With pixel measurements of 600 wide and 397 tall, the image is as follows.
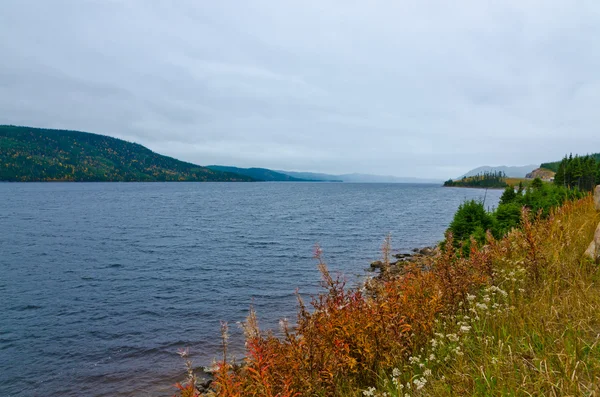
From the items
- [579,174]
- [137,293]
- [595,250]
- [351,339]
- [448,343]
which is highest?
[579,174]

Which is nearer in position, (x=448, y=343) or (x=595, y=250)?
(x=448, y=343)

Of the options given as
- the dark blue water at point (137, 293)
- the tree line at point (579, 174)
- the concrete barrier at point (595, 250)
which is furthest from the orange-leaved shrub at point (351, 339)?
the tree line at point (579, 174)

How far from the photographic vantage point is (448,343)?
17.1 feet

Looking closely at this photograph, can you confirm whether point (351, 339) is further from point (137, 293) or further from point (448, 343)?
point (137, 293)

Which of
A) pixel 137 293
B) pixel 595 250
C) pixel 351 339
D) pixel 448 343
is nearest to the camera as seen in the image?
pixel 448 343

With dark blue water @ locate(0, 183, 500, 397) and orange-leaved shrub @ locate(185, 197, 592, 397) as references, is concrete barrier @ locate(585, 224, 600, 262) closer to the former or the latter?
orange-leaved shrub @ locate(185, 197, 592, 397)

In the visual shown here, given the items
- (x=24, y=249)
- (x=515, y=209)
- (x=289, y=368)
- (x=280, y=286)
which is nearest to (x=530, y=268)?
(x=289, y=368)

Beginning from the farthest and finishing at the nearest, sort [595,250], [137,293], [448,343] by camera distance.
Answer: [137,293], [595,250], [448,343]

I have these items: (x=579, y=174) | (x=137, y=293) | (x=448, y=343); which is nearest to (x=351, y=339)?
(x=448, y=343)

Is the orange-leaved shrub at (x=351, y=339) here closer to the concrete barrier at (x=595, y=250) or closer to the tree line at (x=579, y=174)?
the concrete barrier at (x=595, y=250)

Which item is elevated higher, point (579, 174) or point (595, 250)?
point (579, 174)

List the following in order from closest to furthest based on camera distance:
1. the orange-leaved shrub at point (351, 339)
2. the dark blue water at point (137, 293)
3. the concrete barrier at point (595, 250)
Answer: the orange-leaved shrub at point (351, 339) → the concrete barrier at point (595, 250) → the dark blue water at point (137, 293)

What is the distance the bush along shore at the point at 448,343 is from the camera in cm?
369

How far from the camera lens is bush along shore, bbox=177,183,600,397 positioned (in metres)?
3.69
